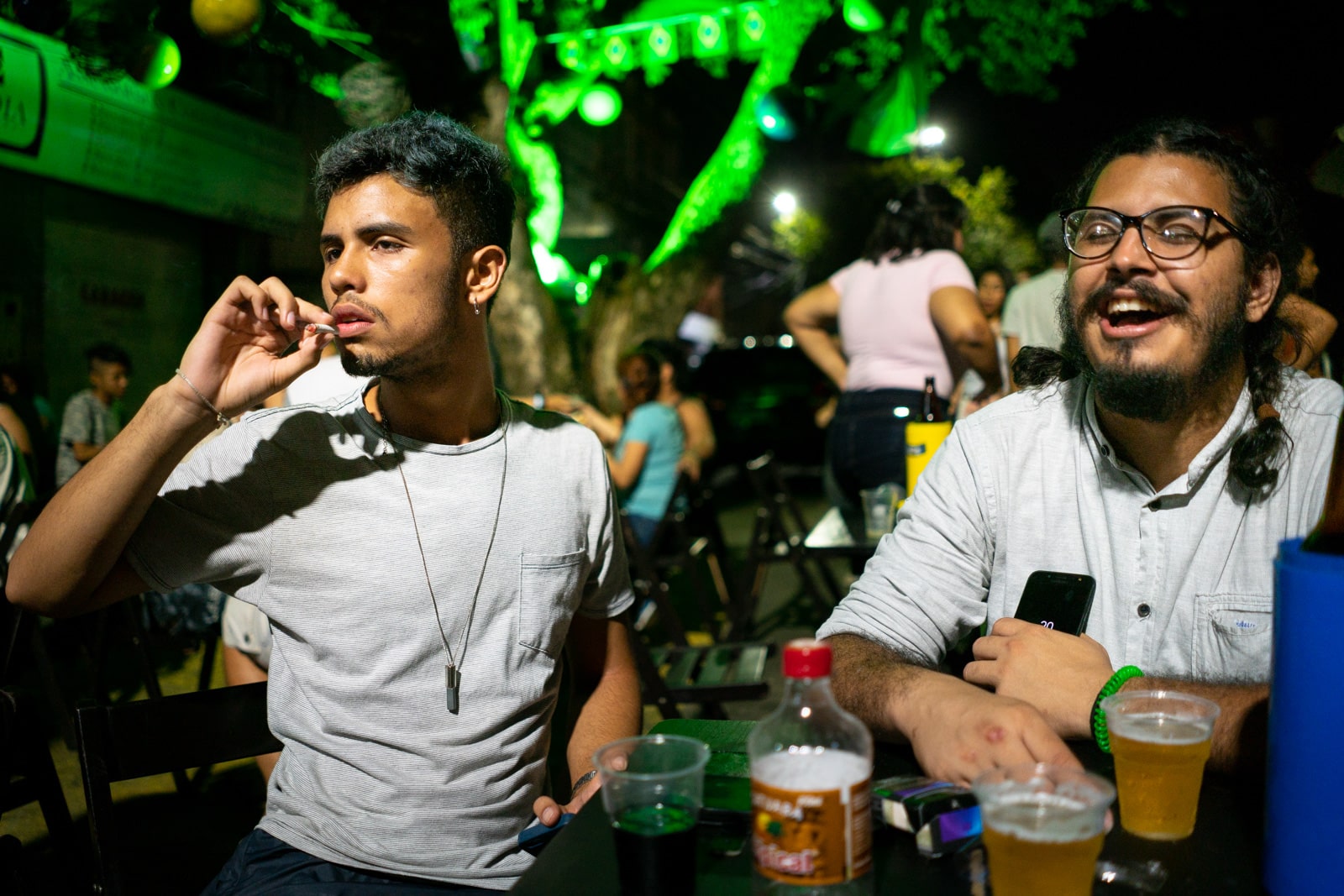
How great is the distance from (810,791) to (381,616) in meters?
1.10

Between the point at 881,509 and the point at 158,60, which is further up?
the point at 158,60

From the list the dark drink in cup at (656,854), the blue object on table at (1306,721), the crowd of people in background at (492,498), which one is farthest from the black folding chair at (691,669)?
the blue object on table at (1306,721)

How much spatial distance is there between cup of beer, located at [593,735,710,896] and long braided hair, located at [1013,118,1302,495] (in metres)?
1.20

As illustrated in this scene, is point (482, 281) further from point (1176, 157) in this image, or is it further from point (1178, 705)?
point (1178, 705)

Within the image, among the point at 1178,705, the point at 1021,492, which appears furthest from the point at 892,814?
the point at 1021,492

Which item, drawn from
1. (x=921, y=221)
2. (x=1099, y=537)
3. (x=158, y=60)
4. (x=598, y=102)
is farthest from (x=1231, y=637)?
(x=598, y=102)

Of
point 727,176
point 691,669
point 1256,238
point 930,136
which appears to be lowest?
point 691,669

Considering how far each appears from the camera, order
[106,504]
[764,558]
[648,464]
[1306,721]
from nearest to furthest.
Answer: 1. [1306,721]
2. [106,504]
3. [764,558]
4. [648,464]

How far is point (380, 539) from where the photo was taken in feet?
6.23

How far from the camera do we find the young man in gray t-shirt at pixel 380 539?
1749 millimetres

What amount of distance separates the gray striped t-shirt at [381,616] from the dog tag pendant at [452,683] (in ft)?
0.06

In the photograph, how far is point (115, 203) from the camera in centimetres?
742

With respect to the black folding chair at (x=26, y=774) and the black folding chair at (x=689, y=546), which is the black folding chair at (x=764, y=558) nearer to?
the black folding chair at (x=689, y=546)

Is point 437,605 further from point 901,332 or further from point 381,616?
point 901,332
